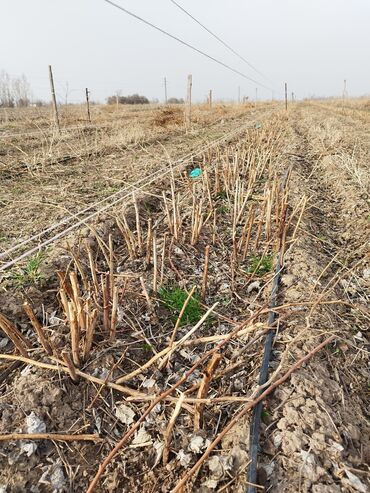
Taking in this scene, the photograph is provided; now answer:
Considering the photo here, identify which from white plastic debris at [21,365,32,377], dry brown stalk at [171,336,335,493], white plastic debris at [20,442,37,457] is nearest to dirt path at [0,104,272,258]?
white plastic debris at [21,365,32,377]

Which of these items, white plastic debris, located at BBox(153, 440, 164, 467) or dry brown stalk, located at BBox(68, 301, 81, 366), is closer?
white plastic debris, located at BBox(153, 440, 164, 467)

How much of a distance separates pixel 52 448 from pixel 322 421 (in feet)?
3.80

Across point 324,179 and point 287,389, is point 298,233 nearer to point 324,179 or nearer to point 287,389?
Answer: point 287,389

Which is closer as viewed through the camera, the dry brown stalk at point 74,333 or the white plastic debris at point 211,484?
the white plastic debris at point 211,484

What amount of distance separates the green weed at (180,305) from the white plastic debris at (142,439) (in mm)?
753

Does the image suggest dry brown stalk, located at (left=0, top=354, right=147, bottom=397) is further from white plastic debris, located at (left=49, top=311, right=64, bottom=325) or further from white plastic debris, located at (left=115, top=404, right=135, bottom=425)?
white plastic debris, located at (left=49, top=311, right=64, bottom=325)

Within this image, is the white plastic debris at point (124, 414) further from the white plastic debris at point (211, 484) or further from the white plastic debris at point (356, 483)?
the white plastic debris at point (356, 483)

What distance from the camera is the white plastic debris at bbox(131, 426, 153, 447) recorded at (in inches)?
62.1

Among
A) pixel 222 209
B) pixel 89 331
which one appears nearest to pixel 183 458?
pixel 89 331

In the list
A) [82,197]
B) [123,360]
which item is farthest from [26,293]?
[82,197]

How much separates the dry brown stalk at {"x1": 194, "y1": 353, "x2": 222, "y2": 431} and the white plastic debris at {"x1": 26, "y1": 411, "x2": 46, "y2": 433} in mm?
671

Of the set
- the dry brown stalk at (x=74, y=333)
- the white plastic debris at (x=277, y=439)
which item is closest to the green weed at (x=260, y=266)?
the white plastic debris at (x=277, y=439)

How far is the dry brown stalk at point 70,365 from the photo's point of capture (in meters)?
1.61

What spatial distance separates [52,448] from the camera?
1.52 metres
